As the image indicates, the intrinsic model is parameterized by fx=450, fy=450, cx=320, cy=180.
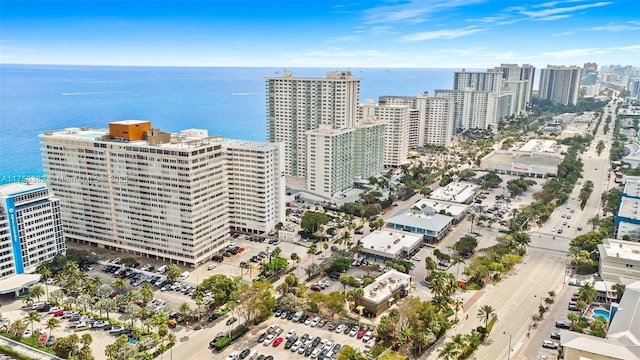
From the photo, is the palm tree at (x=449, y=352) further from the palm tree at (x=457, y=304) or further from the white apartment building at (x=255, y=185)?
the white apartment building at (x=255, y=185)

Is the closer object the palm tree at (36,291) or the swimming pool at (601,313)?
the swimming pool at (601,313)

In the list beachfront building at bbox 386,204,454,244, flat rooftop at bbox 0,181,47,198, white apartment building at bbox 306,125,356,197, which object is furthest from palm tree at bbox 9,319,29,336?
white apartment building at bbox 306,125,356,197

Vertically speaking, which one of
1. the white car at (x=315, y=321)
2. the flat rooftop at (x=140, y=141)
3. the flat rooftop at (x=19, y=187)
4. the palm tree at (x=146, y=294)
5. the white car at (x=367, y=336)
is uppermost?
the flat rooftop at (x=140, y=141)

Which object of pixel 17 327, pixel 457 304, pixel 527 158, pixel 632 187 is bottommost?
pixel 457 304

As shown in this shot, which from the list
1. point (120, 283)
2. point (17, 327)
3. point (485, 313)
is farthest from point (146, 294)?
point (485, 313)

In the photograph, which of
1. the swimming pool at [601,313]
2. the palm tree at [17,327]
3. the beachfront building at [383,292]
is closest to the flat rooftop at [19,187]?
the palm tree at [17,327]

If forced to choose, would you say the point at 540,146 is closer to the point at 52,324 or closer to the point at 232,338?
the point at 232,338

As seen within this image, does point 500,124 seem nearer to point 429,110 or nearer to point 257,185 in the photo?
point 429,110
